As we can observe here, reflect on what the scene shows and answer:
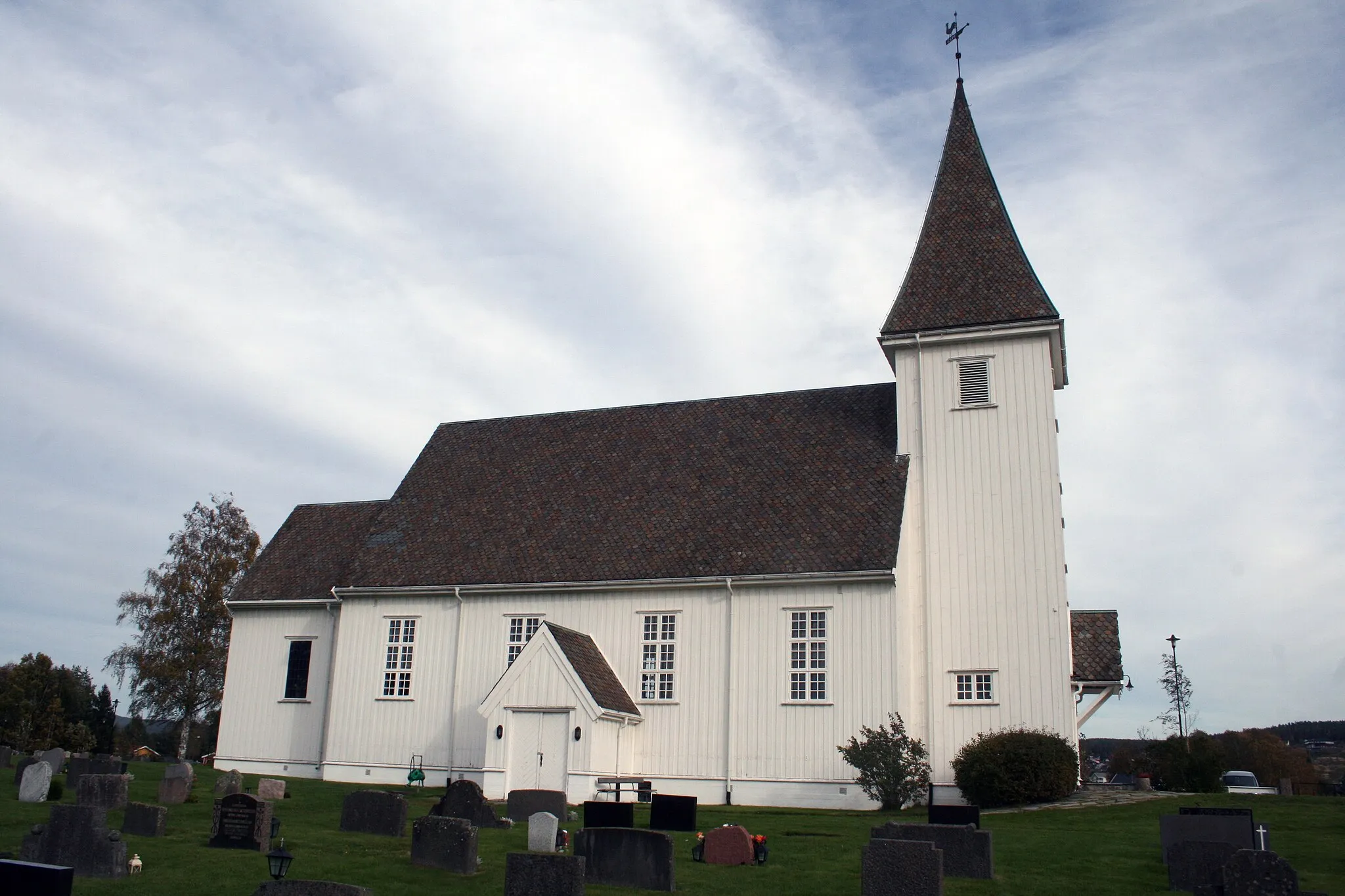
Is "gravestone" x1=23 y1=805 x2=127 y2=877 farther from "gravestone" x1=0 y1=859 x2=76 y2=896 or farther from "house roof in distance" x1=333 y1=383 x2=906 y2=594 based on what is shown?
"house roof in distance" x1=333 y1=383 x2=906 y2=594

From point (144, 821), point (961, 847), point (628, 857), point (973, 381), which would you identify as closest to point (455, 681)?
point (144, 821)

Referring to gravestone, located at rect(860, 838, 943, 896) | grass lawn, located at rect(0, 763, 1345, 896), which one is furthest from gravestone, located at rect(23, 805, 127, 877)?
gravestone, located at rect(860, 838, 943, 896)

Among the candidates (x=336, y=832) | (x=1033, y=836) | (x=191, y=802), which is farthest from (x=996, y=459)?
(x=191, y=802)

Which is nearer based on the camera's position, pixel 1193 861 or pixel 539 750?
pixel 1193 861

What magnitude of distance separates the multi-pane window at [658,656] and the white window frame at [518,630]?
2.89m

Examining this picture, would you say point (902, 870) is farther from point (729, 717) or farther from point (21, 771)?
point (21, 771)

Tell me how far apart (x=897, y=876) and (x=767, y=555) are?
47.7ft

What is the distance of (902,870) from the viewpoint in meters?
12.5

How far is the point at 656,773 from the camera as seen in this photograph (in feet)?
87.4

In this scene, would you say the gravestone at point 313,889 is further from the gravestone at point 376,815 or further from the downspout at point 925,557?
the downspout at point 925,557

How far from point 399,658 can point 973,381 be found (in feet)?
55.2

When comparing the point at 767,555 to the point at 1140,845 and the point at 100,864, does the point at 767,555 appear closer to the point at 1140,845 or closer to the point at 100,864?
the point at 1140,845

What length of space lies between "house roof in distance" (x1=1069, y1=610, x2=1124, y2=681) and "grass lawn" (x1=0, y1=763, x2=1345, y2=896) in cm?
362

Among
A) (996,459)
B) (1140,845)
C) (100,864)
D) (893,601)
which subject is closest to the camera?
(100,864)
